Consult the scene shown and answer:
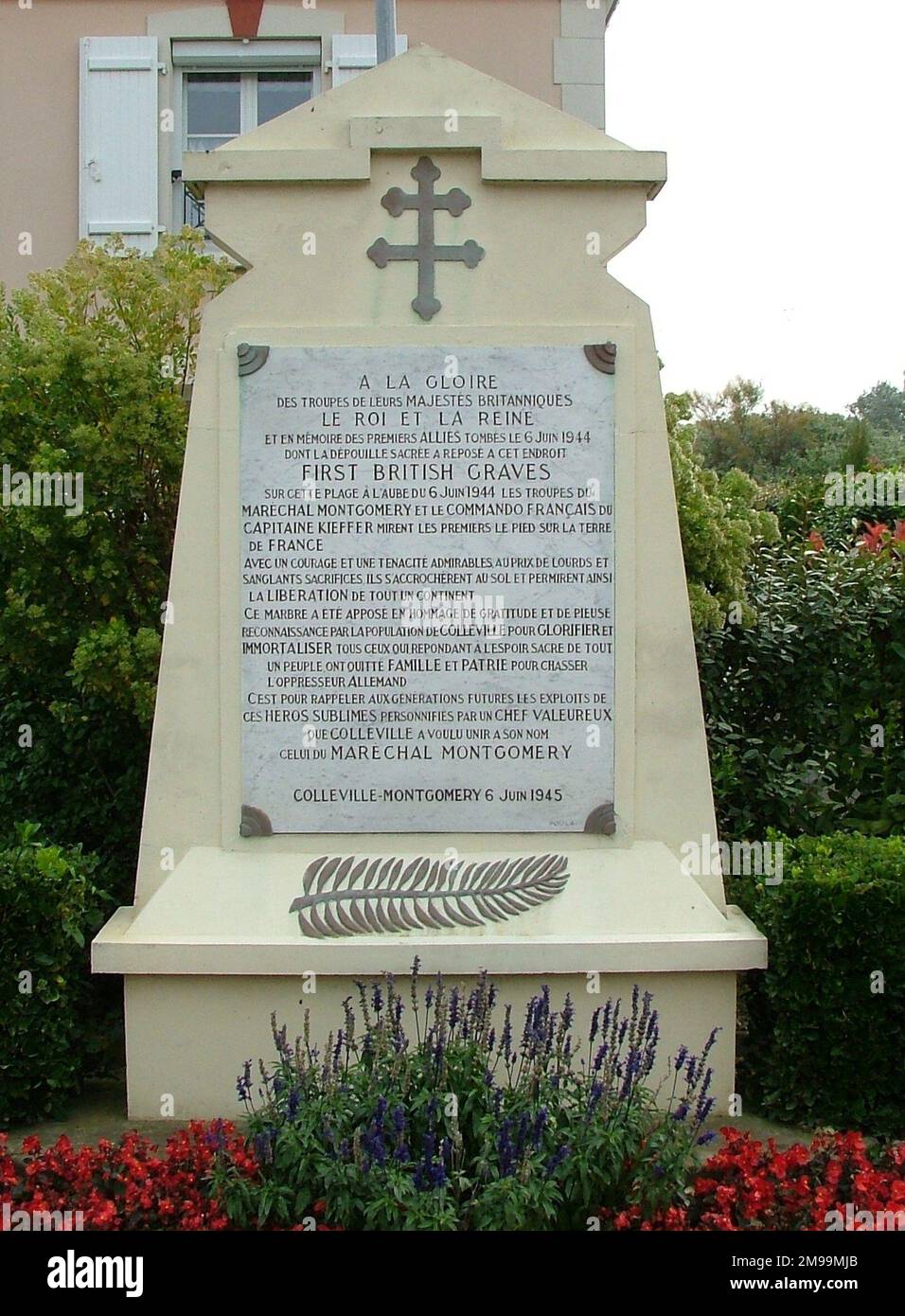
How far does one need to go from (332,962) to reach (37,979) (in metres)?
1.09

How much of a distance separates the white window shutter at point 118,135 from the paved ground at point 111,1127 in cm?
878

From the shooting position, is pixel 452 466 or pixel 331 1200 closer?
pixel 331 1200

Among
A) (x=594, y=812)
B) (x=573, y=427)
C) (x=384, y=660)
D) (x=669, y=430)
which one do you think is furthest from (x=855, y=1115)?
(x=669, y=430)

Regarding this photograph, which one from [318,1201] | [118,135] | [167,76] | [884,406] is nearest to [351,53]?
[167,76]

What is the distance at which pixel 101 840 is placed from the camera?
23.1ft

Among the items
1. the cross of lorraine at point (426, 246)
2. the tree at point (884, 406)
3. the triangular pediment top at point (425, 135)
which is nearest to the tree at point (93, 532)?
the triangular pediment top at point (425, 135)

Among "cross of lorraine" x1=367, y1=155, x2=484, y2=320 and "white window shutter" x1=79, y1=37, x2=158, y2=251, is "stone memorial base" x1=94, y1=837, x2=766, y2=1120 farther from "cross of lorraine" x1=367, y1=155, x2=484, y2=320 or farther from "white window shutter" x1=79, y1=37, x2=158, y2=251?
"white window shutter" x1=79, y1=37, x2=158, y2=251

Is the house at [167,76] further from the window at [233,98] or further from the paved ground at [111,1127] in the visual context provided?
the paved ground at [111,1127]

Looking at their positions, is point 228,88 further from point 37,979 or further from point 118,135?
point 37,979

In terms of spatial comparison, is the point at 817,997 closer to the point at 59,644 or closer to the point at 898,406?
the point at 59,644

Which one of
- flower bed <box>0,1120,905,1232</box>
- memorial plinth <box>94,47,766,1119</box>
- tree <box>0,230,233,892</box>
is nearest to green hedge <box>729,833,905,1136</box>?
memorial plinth <box>94,47,766,1119</box>

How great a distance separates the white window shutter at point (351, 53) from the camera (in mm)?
12086
